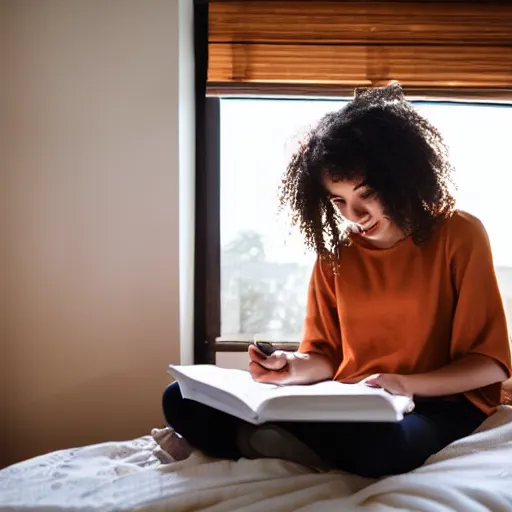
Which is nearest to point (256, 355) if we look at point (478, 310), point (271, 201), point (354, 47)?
point (478, 310)

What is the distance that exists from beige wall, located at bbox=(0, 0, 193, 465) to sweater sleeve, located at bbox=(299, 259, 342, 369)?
15.1 inches

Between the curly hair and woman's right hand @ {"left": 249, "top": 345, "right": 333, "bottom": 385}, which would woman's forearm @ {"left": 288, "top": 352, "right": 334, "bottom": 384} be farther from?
the curly hair

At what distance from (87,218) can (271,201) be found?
1.72 feet

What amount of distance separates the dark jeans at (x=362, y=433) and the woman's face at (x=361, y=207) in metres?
0.33

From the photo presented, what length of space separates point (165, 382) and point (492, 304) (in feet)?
2.64

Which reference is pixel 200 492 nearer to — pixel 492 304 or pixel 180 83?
pixel 492 304

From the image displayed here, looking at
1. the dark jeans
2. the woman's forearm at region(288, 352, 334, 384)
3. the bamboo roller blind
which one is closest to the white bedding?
the dark jeans

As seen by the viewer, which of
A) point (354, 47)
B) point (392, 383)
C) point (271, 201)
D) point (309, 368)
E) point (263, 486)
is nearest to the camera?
point (263, 486)

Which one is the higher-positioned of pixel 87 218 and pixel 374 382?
pixel 87 218

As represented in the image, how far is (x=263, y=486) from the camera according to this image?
3.11 ft

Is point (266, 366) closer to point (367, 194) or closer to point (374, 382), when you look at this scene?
point (374, 382)

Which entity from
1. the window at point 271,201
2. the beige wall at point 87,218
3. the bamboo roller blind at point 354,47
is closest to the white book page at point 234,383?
the beige wall at point 87,218

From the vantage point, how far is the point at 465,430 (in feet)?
3.79

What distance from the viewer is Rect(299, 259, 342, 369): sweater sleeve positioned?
A: 4.57 ft
